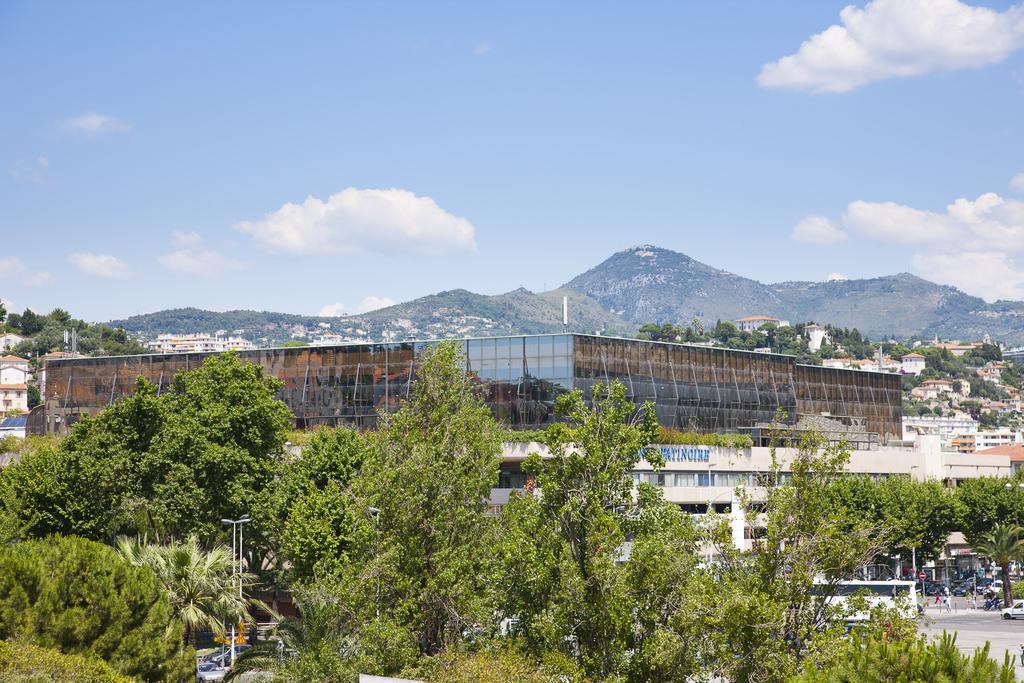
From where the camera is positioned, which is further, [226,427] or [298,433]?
[298,433]

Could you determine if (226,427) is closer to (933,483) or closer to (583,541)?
(583,541)

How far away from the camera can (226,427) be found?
76.2 meters

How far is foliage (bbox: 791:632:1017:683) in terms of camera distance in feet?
80.6

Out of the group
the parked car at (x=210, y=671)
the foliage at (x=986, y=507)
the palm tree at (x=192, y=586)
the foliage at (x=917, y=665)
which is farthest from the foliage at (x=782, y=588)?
the foliage at (x=986, y=507)

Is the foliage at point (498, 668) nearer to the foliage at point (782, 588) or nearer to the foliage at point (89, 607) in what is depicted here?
the foliage at point (782, 588)

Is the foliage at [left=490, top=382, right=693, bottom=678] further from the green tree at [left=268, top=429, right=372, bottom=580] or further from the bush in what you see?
the bush

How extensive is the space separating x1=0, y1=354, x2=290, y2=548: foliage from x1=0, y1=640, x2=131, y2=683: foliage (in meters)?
26.2

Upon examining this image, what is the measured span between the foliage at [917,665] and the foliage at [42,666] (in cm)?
2353

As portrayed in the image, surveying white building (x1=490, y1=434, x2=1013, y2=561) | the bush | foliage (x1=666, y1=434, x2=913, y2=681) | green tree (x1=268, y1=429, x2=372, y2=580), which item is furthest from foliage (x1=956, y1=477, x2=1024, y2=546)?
foliage (x1=666, y1=434, x2=913, y2=681)

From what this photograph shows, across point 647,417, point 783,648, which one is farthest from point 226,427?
point 783,648

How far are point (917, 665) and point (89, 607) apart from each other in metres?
30.7

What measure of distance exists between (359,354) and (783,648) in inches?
3105

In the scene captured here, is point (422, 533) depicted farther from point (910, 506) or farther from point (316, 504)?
point (910, 506)

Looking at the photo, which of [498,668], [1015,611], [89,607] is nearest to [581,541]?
[498,668]
